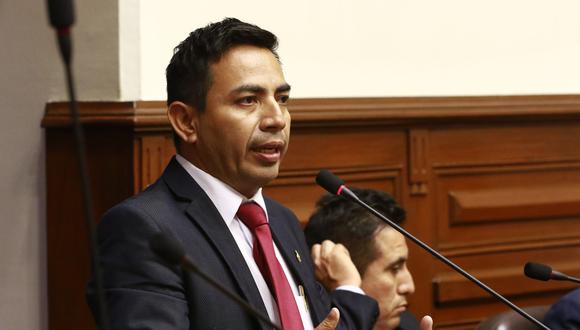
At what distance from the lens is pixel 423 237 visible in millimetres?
3357

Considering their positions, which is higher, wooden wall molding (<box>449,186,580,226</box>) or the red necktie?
the red necktie

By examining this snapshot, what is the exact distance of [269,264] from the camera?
1.94m

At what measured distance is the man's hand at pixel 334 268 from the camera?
91.6 inches

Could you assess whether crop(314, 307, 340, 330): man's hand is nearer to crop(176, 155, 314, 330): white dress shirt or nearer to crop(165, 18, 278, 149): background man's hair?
crop(176, 155, 314, 330): white dress shirt

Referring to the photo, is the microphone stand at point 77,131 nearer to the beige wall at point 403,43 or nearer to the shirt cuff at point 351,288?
the shirt cuff at point 351,288

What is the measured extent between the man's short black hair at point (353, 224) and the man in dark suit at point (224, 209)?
40 centimetres

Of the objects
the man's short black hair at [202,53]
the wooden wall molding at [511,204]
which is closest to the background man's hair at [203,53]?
the man's short black hair at [202,53]

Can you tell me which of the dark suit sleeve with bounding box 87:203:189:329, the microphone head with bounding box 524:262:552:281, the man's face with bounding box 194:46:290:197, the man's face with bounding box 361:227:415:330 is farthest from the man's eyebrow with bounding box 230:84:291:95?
the man's face with bounding box 361:227:415:330

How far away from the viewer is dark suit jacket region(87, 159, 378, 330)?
1.70 metres

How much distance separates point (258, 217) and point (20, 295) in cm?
104

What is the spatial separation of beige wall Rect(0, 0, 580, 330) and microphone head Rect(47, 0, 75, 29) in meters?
1.72

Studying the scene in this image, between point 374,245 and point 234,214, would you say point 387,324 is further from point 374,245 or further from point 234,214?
point 234,214

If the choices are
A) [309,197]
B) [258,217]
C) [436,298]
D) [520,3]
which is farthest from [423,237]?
[258,217]

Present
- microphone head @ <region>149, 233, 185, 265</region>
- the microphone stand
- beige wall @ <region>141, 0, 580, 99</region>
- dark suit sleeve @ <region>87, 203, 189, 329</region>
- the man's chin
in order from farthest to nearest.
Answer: beige wall @ <region>141, 0, 580, 99</region> → the man's chin → dark suit sleeve @ <region>87, 203, 189, 329</region> → microphone head @ <region>149, 233, 185, 265</region> → the microphone stand
